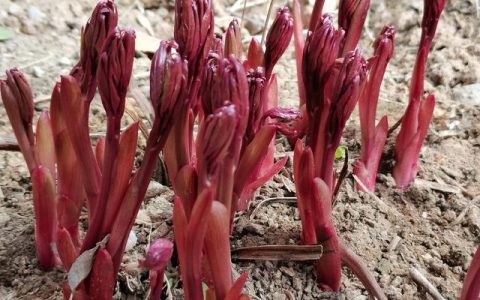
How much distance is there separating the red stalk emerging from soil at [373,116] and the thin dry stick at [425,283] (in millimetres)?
264

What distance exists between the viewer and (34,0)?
7.00ft

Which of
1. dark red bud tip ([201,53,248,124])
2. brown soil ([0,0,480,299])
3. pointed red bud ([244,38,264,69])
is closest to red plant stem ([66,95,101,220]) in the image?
brown soil ([0,0,480,299])

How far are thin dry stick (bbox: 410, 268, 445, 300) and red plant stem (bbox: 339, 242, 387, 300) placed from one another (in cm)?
11

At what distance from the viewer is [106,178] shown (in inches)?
37.4

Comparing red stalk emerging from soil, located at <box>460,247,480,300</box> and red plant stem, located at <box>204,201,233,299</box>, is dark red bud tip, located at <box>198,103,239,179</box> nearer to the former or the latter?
red plant stem, located at <box>204,201,233,299</box>

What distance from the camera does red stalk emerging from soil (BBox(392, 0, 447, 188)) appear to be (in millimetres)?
1391

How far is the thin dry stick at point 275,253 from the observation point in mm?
1137

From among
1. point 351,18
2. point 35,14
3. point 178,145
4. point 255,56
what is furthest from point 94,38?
point 35,14

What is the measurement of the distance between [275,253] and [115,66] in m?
0.47

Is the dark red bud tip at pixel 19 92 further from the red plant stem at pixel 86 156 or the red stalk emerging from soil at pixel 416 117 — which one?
the red stalk emerging from soil at pixel 416 117

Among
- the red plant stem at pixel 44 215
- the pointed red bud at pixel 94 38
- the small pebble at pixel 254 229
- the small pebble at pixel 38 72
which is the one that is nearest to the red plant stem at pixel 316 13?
the small pebble at pixel 254 229

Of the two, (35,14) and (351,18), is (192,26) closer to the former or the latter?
(351,18)

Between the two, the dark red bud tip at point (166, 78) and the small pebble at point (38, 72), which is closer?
the dark red bud tip at point (166, 78)

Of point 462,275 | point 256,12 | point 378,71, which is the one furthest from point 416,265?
point 256,12
